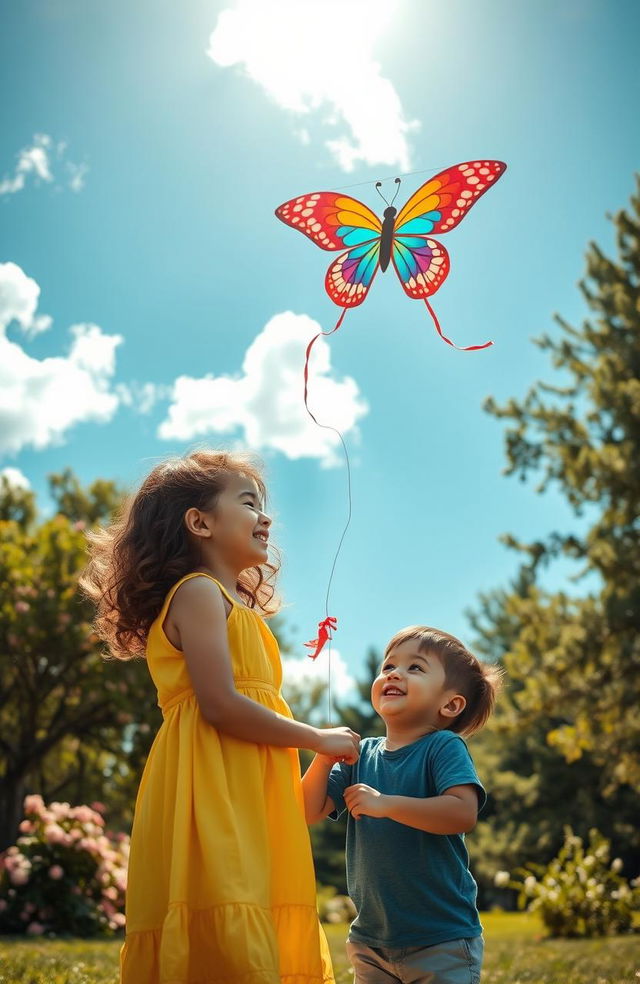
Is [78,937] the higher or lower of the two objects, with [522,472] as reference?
lower

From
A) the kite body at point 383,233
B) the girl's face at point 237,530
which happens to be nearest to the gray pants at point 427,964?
the girl's face at point 237,530

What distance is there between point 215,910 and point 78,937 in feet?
25.0

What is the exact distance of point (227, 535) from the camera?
101 inches

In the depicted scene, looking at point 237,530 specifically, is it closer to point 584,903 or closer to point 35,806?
point 35,806

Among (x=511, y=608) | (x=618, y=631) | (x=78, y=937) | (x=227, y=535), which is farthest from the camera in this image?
(x=511, y=608)

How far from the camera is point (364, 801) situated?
→ 232cm

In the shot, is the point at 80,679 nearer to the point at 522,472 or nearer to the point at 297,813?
the point at 522,472

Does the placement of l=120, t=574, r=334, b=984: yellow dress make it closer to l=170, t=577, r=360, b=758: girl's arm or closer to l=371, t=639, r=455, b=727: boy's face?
l=170, t=577, r=360, b=758: girl's arm

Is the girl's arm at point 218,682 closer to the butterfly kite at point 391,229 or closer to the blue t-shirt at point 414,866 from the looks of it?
the blue t-shirt at point 414,866

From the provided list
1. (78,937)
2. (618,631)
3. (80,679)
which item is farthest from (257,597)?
(80,679)

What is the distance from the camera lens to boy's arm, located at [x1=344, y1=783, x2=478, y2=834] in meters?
2.29

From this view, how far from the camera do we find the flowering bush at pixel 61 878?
8594mm

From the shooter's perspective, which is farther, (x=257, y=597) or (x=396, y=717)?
(x=257, y=597)

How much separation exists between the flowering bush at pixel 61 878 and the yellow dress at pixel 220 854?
278 inches
